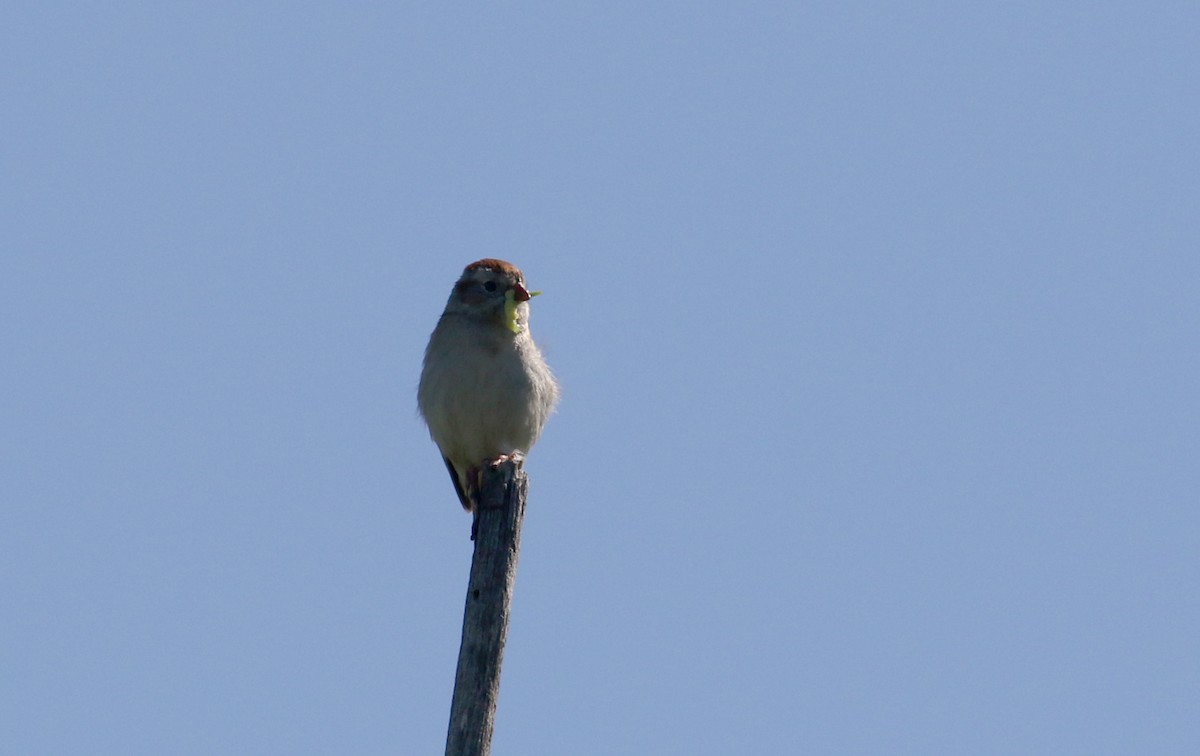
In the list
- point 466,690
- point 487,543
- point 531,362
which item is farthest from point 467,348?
point 466,690

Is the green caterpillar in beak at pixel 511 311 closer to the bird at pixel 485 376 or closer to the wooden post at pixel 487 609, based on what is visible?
the bird at pixel 485 376

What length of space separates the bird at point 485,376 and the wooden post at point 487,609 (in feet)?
7.88

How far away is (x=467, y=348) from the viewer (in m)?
10.6

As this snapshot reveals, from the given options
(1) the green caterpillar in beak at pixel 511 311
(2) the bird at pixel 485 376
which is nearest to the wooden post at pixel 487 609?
(2) the bird at pixel 485 376

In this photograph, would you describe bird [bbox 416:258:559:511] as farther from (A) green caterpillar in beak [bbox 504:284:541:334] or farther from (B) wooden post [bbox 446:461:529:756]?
(B) wooden post [bbox 446:461:529:756]

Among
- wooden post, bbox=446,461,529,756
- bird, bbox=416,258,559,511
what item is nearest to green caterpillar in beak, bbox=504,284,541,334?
bird, bbox=416,258,559,511

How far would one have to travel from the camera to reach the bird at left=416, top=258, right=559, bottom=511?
10508 millimetres

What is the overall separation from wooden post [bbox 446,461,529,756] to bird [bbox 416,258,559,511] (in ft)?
7.88

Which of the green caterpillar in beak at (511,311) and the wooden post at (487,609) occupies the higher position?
the green caterpillar in beak at (511,311)

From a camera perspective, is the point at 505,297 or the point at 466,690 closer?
the point at 466,690

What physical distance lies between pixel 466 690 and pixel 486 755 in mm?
314

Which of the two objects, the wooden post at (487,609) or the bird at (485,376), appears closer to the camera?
the wooden post at (487,609)

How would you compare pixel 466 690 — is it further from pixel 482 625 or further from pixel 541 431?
pixel 541 431

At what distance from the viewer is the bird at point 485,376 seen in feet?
34.5
